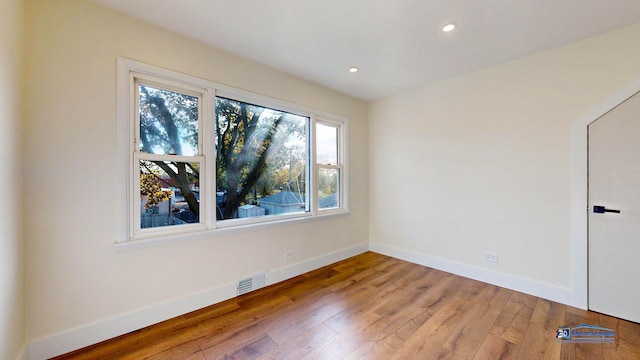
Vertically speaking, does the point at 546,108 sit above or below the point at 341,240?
above

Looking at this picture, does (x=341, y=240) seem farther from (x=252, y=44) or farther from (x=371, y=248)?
(x=252, y=44)

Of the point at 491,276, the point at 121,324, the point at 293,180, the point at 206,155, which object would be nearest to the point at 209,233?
the point at 206,155

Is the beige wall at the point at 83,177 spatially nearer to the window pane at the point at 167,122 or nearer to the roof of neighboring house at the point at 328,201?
the window pane at the point at 167,122

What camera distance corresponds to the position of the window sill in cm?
201

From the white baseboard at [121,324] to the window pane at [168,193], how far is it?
2.40 feet

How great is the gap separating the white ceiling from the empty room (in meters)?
0.02

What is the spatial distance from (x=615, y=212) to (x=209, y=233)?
387 cm

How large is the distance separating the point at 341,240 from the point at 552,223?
2526 millimetres

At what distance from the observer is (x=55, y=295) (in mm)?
1745

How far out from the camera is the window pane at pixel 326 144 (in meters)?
3.67

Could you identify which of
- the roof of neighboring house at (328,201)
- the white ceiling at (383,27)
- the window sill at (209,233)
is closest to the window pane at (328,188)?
the roof of neighboring house at (328,201)

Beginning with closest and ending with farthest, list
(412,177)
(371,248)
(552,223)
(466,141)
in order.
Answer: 1. (552,223)
2. (466,141)
3. (412,177)
4. (371,248)

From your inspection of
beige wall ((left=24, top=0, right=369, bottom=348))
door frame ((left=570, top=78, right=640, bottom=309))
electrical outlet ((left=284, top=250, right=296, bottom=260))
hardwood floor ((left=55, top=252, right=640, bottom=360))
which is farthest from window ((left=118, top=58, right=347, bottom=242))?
door frame ((left=570, top=78, right=640, bottom=309))

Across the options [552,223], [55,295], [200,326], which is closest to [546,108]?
[552,223]
